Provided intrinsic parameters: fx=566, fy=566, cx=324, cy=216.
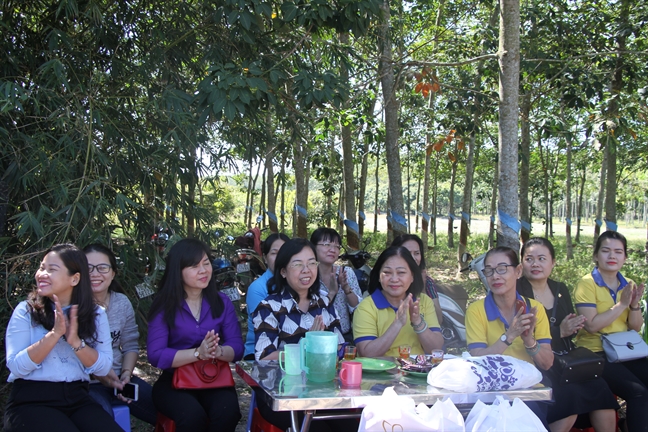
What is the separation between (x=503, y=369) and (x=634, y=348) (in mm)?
1590

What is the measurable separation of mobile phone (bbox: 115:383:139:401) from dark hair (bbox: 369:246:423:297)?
1.40m

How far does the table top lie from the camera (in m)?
2.14

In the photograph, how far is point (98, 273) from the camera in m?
3.06

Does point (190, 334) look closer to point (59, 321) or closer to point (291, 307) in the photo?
point (291, 307)

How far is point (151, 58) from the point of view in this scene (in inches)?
191

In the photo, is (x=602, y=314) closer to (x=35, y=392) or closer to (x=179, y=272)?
(x=179, y=272)

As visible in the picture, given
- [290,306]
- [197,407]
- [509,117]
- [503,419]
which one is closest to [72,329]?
[197,407]

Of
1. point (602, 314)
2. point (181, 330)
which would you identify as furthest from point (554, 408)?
point (181, 330)

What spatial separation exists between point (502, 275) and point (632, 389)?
3.66 ft

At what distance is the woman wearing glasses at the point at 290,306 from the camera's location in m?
2.93

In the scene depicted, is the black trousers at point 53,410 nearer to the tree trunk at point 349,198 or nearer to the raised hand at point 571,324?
the raised hand at point 571,324

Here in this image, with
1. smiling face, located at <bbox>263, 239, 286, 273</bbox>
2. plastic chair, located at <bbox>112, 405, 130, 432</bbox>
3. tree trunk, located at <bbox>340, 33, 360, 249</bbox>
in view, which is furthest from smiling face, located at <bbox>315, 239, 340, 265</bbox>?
tree trunk, located at <bbox>340, 33, 360, 249</bbox>

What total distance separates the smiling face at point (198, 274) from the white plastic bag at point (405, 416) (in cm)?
128

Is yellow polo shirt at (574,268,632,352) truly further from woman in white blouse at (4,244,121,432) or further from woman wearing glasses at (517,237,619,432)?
woman in white blouse at (4,244,121,432)
